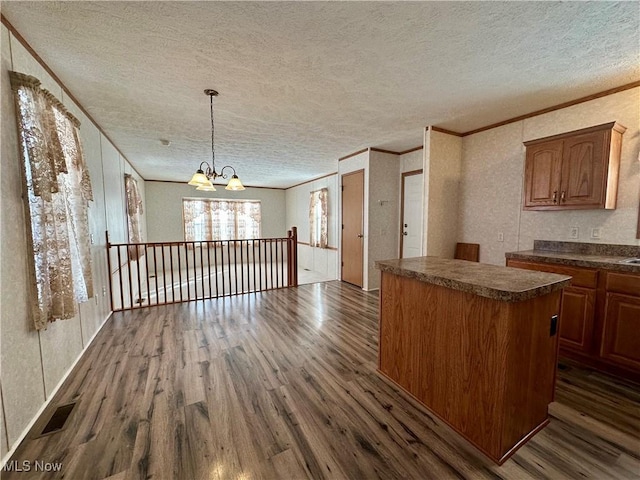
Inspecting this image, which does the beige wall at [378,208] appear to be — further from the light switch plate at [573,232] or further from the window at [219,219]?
the window at [219,219]

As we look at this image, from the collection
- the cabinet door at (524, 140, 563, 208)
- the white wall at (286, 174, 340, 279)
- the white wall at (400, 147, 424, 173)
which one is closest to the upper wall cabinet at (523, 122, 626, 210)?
the cabinet door at (524, 140, 563, 208)

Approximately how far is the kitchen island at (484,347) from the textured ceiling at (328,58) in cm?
162

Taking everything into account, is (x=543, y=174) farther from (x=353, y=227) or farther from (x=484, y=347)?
(x=353, y=227)

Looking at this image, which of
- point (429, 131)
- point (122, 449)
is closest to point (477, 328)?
point (122, 449)

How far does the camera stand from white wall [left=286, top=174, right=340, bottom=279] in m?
6.37

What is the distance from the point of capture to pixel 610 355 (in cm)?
214

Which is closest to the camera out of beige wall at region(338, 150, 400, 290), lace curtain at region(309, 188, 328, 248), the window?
beige wall at region(338, 150, 400, 290)

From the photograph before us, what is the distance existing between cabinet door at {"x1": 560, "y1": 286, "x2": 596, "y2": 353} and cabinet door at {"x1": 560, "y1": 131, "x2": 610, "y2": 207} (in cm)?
87

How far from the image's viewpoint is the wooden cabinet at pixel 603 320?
2.04 metres

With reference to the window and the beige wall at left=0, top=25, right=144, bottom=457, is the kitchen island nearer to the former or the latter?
the beige wall at left=0, top=25, right=144, bottom=457

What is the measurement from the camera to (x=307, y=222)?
788 cm

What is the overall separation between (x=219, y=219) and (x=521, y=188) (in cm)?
752

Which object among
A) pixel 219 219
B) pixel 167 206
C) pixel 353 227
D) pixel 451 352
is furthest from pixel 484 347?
pixel 167 206

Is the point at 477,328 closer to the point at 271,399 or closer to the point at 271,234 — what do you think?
the point at 271,399
